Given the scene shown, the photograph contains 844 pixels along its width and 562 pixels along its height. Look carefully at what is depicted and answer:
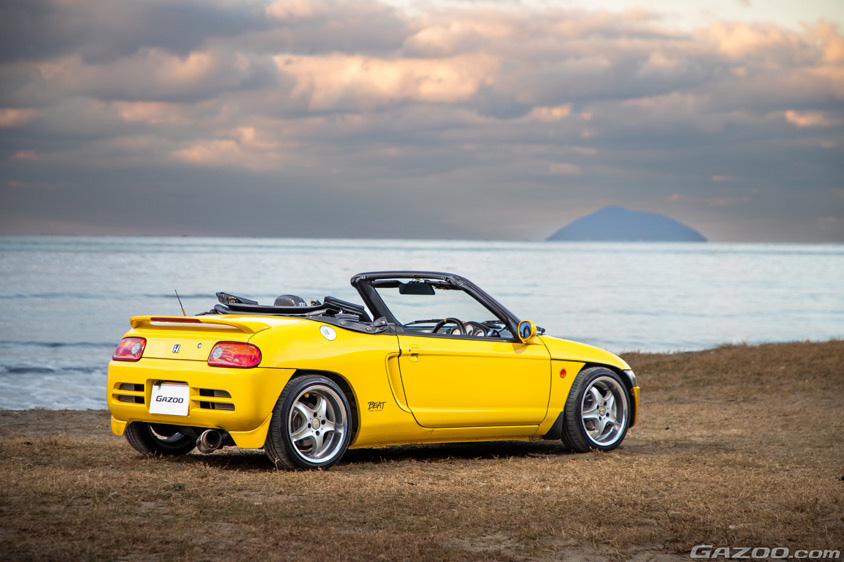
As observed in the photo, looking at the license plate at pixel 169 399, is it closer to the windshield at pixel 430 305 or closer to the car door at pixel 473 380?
the car door at pixel 473 380

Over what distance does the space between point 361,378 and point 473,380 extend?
44.2 inches

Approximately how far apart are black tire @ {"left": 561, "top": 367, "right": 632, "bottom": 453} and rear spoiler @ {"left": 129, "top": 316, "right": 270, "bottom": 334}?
118 inches

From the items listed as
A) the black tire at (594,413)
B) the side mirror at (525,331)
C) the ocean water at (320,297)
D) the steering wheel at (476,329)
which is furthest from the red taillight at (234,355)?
the ocean water at (320,297)

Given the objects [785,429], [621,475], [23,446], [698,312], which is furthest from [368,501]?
[698,312]

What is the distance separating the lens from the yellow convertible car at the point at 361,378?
7727mm

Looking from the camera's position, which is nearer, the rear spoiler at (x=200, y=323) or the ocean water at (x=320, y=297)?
the rear spoiler at (x=200, y=323)

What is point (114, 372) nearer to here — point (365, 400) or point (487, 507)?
point (365, 400)

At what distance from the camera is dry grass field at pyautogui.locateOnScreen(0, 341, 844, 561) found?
18.2 ft

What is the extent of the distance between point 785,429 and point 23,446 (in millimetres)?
7706

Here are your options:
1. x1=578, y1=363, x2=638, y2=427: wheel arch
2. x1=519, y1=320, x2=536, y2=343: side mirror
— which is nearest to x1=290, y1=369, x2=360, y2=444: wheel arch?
x1=519, y1=320, x2=536, y2=343: side mirror

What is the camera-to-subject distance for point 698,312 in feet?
152

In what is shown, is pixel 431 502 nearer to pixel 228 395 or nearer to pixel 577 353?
pixel 228 395

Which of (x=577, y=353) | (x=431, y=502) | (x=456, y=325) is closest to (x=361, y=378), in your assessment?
(x=456, y=325)

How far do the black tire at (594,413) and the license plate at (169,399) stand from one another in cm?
338
